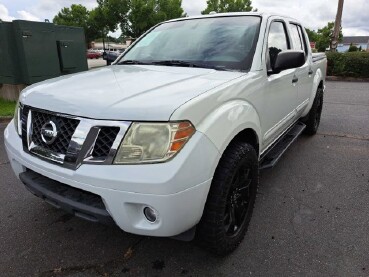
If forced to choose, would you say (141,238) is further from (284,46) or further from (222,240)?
(284,46)

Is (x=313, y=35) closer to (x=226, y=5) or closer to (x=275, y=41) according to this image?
(x=226, y=5)

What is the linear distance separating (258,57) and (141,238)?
170 cm

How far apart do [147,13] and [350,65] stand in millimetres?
21550

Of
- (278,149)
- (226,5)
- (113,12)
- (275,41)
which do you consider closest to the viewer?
(275,41)

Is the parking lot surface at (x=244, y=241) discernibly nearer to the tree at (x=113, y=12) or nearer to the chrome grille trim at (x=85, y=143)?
the chrome grille trim at (x=85, y=143)

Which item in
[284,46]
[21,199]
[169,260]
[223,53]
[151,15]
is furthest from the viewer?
[151,15]

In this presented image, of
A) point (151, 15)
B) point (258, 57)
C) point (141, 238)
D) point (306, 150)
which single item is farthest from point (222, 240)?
point (151, 15)

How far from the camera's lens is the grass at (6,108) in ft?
21.4

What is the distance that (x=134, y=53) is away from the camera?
3387 mm

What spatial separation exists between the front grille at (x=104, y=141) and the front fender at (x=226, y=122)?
464 mm

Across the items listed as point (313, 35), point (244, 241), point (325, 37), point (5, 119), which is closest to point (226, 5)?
point (325, 37)

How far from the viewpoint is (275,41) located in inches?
127

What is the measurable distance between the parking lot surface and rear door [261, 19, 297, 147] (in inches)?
26.0

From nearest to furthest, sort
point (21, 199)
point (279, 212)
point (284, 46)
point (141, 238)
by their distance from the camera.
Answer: point (141, 238), point (279, 212), point (21, 199), point (284, 46)
